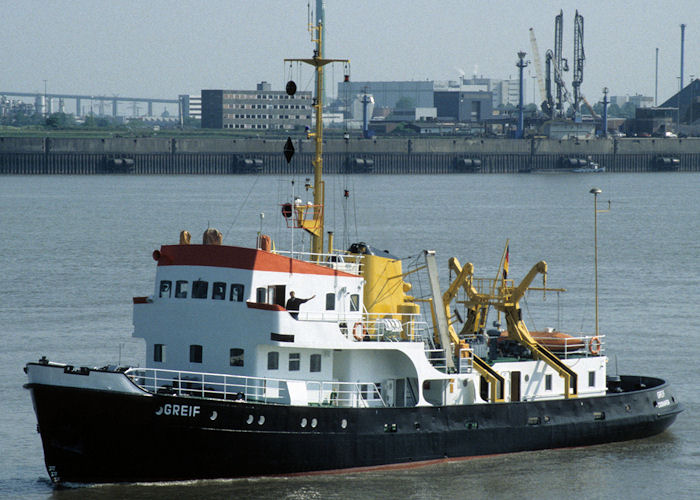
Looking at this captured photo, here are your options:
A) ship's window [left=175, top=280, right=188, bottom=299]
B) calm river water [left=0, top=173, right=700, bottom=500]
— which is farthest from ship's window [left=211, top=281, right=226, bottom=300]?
calm river water [left=0, top=173, right=700, bottom=500]

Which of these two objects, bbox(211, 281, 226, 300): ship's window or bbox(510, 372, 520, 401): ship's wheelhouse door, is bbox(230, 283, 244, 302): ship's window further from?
bbox(510, 372, 520, 401): ship's wheelhouse door

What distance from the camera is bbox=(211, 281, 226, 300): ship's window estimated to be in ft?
85.8

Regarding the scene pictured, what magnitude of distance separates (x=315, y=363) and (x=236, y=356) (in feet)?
5.92

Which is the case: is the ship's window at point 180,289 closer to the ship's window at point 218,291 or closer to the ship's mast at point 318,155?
the ship's window at point 218,291

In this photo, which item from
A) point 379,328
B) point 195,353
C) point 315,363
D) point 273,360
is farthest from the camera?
point 379,328

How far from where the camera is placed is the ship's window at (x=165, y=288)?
2673 cm

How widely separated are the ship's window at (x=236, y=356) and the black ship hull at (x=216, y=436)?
1362 mm

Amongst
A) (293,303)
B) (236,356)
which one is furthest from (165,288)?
(293,303)

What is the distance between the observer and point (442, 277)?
5362cm

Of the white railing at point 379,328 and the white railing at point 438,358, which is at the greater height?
the white railing at point 379,328

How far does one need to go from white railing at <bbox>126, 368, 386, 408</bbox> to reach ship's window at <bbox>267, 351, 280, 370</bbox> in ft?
0.99

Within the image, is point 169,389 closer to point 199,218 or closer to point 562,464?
point 562,464

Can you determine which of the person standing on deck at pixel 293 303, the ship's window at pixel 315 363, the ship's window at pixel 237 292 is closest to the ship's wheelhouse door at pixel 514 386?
the ship's window at pixel 315 363

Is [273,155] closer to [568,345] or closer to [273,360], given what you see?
[568,345]
